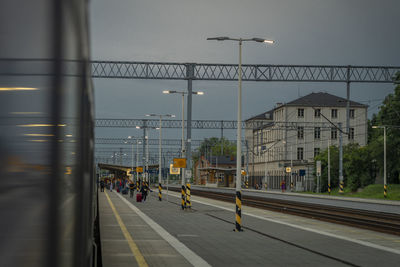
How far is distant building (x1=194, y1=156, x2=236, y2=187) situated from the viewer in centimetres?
12489

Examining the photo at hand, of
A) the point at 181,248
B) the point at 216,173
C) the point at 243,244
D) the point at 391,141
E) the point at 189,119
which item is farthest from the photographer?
the point at 216,173

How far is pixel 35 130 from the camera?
2.22 m

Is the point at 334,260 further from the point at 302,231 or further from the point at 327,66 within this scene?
the point at 327,66

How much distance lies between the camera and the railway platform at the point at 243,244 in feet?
45.7

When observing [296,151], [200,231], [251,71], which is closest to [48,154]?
[200,231]

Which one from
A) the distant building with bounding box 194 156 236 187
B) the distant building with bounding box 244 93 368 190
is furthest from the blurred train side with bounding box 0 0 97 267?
the distant building with bounding box 194 156 236 187

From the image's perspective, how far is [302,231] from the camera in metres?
21.7

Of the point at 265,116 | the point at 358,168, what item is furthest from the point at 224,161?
the point at 358,168

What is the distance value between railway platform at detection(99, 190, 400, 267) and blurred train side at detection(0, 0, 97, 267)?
10.8 meters

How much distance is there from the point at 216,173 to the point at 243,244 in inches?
4374

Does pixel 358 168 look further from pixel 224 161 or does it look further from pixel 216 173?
pixel 224 161

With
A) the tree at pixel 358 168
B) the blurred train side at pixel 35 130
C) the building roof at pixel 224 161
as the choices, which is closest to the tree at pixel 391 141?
the tree at pixel 358 168

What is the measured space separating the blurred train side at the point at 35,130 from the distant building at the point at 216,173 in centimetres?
11328

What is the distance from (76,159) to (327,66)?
156 ft
